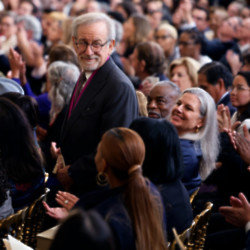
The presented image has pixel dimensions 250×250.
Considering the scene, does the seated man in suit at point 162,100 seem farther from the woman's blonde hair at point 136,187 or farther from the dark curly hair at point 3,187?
the woman's blonde hair at point 136,187

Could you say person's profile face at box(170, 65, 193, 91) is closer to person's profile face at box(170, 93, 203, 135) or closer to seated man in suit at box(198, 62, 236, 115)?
seated man in suit at box(198, 62, 236, 115)

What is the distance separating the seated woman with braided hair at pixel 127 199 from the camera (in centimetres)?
194

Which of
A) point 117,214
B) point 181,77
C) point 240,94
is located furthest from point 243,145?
point 181,77

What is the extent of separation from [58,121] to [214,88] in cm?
157

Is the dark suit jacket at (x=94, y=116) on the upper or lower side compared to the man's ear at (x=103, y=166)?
lower

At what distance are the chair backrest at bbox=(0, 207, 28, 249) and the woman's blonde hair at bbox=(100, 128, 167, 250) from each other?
25.9 inches

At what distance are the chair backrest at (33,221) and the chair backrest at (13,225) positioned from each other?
70 mm

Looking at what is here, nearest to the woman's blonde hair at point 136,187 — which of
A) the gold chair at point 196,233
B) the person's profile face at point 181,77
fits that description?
the gold chair at point 196,233

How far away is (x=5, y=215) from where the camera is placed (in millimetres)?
2561

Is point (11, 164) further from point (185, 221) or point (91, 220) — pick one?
point (91, 220)

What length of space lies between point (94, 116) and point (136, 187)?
2.97 feet

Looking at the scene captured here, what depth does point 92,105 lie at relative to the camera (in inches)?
112

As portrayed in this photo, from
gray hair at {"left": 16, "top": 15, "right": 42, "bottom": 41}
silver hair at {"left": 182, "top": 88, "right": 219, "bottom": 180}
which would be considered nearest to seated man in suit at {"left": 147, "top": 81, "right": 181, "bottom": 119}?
silver hair at {"left": 182, "top": 88, "right": 219, "bottom": 180}

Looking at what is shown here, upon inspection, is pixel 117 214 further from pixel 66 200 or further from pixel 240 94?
pixel 240 94
